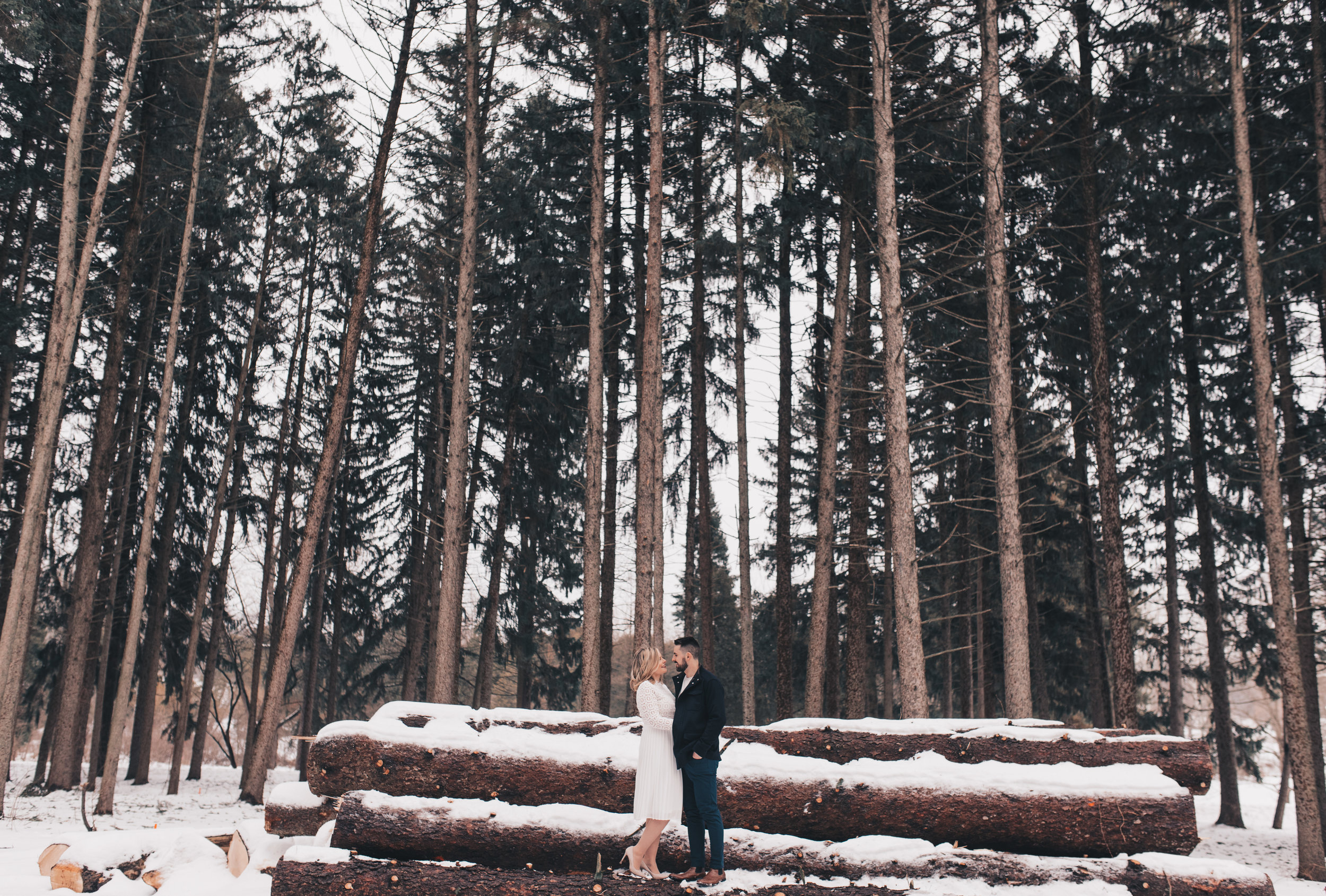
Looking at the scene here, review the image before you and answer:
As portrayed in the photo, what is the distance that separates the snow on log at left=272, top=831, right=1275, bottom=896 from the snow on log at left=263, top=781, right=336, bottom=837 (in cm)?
154

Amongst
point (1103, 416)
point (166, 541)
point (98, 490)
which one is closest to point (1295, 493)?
point (1103, 416)

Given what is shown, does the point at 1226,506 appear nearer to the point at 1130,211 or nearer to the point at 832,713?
the point at 1130,211

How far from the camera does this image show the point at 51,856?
743 centimetres

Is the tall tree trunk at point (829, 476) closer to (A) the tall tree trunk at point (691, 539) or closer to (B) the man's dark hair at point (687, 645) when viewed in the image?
(A) the tall tree trunk at point (691, 539)

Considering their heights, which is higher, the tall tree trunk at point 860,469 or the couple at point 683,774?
the tall tree trunk at point 860,469

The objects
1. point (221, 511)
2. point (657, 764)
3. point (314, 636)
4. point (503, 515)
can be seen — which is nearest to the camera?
point (657, 764)

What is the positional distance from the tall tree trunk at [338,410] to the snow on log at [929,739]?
4410 mm

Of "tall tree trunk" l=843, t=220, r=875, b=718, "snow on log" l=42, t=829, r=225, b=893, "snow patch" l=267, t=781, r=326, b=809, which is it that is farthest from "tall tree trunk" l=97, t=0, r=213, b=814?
"tall tree trunk" l=843, t=220, r=875, b=718

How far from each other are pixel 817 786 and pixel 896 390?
6.15m

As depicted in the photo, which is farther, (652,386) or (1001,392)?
(652,386)

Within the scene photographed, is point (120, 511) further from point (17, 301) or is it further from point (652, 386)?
point (652, 386)

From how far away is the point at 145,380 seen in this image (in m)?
18.7

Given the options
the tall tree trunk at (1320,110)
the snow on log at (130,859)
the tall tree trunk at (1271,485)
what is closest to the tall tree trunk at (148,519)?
the snow on log at (130,859)

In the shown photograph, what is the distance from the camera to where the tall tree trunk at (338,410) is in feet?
37.5
